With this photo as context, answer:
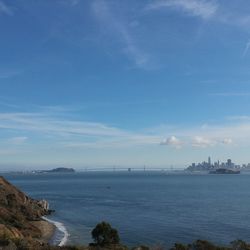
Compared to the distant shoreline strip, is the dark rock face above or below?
above

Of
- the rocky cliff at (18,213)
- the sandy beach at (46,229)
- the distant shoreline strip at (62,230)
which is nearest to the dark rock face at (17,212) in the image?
the rocky cliff at (18,213)

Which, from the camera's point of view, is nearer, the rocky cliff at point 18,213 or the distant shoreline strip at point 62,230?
the rocky cliff at point 18,213

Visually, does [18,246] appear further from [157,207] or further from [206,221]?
[157,207]

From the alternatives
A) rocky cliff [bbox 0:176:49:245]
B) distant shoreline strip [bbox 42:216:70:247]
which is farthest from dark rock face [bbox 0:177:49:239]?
distant shoreline strip [bbox 42:216:70:247]

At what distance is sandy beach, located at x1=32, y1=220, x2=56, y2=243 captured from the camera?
71812 mm

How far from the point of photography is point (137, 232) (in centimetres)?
7606

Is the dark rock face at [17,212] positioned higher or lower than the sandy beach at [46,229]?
higher

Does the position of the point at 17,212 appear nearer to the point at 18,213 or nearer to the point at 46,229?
the point at 18,213

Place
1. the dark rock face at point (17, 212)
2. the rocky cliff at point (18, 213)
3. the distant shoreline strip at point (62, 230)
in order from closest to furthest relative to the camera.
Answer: the rocky cliff at point (18, 213)
the distant shoreline strip at point (62, 230)
the dark rock face at point (17, 212)

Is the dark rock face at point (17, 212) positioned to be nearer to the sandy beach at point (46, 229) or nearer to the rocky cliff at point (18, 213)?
the rocky cliff at point (18, 213)

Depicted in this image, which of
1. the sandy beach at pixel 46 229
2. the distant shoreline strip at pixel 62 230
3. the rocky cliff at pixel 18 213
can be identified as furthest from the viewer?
the sandy beach at pixel 46 229

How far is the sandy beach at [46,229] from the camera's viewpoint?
236 ft

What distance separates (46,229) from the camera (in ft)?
266

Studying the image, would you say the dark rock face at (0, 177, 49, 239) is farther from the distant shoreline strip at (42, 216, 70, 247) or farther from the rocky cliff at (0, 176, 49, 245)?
the distant shoreline strip at (42, 216, 70, 247)
